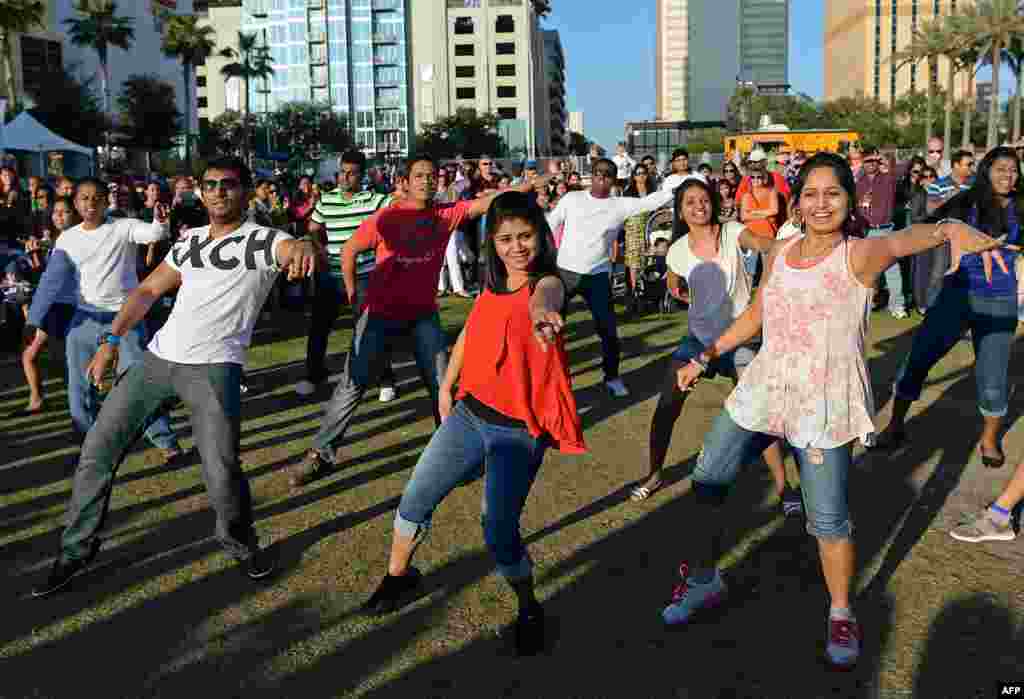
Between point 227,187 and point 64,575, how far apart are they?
1928 millimetres

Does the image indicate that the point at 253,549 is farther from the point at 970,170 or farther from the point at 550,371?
the point at 970,170

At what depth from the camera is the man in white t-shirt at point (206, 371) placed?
4328mm

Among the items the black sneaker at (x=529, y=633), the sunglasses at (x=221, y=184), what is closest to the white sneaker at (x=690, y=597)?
the black sneaker at (x=529, y=633)

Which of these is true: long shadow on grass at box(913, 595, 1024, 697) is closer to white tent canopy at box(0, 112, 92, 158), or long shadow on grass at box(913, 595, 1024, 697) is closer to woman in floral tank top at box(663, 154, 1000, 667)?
woman in floral tank top at box(663, 154, 1000, 667)

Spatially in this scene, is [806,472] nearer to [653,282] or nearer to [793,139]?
[653,282]

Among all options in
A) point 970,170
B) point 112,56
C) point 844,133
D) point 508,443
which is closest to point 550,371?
point 508,443

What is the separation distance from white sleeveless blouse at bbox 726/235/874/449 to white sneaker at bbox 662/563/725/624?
775mm

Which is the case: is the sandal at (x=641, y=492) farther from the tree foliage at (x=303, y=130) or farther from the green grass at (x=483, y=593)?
the tree foliage at (x=303, y=130)

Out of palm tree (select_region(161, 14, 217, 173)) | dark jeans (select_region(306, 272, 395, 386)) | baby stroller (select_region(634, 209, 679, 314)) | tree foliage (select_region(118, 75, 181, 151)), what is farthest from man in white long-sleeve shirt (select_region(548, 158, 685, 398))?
palm tree (select_region(161, 14, 217, 173))

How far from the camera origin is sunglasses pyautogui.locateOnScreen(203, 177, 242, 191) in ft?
14.3

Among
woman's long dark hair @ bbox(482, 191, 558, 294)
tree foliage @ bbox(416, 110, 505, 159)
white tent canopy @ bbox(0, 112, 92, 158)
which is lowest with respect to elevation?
woman's long dark hair @ bbox(482, 191, 558, 294)

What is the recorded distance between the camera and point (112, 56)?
251 ft

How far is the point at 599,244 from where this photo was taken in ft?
27.0

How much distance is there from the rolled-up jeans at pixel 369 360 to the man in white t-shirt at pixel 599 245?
2.19 meters
